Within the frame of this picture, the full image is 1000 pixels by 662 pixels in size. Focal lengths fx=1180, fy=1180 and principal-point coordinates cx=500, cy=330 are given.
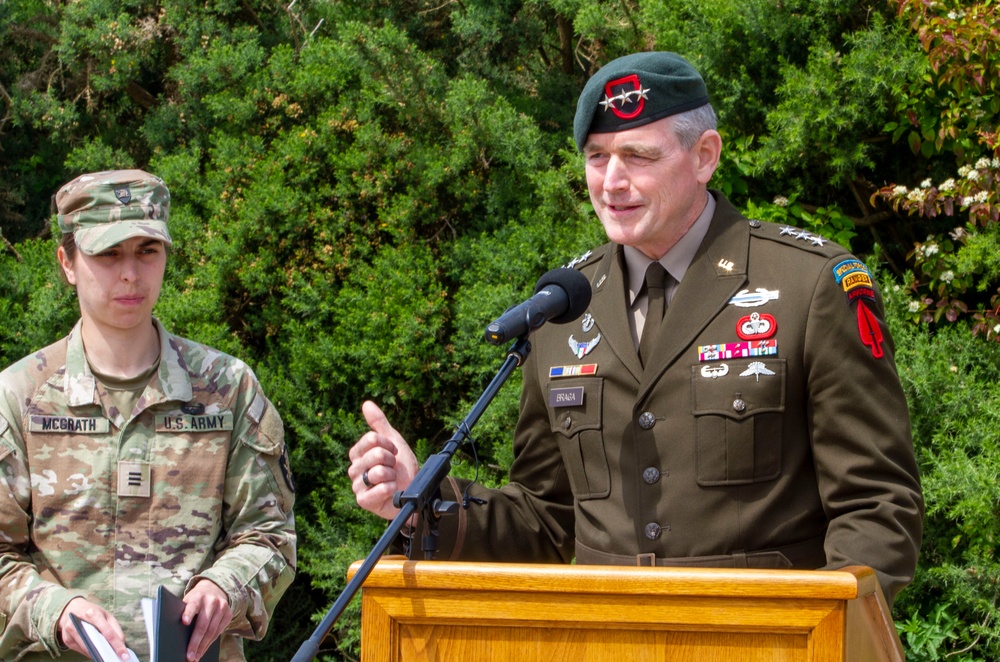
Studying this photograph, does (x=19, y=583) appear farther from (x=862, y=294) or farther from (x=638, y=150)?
(x=862, y=294)

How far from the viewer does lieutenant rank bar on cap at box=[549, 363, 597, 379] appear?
276 cm

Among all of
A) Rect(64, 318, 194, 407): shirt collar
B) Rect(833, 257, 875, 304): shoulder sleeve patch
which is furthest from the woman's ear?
Rect(833, 257, 875, 304): shoulder sleeve patch

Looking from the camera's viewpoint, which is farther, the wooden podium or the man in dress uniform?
the man in dress uniform

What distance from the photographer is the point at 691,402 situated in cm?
256

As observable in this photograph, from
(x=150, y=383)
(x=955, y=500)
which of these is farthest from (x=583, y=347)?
(x=955, y=500)

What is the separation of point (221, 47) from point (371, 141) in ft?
4.53

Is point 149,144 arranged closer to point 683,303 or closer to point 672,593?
point 683,303

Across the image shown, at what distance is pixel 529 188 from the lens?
21.7ft

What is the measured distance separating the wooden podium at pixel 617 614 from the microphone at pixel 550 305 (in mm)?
443

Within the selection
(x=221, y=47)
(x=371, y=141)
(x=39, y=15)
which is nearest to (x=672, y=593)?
(x=371, y=141)

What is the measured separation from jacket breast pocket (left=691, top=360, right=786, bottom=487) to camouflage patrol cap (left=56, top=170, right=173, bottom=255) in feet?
5.91

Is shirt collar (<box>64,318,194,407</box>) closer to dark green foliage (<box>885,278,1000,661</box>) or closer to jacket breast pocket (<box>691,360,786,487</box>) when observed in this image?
jacket breast pocket (<box>691,360,786,487</box>)

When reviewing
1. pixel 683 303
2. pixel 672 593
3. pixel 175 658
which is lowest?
pixel 175 658

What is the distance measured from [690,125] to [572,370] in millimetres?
630
